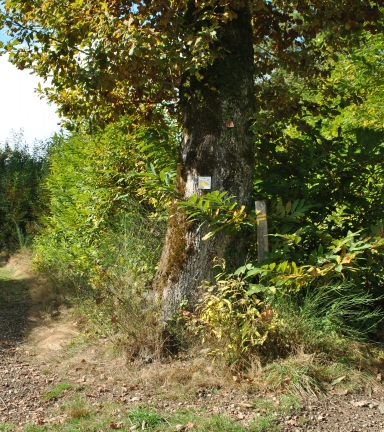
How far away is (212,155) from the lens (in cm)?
607

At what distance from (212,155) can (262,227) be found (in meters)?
1.04

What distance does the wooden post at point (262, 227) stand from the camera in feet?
18.5

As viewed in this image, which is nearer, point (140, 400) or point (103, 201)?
point (140, 400)

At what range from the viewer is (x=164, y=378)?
17.5ft

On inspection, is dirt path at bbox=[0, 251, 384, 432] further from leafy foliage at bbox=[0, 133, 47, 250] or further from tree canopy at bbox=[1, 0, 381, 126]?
leafy foliage at bbox=[0, 133, 47, 250]

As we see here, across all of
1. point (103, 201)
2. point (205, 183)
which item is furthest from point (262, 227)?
point (103, 201)

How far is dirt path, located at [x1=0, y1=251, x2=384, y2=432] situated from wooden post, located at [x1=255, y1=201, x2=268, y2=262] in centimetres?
130

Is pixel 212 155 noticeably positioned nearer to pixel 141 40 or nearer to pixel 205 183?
pixel 205 183

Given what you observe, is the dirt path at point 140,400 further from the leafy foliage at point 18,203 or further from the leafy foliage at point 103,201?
the leafy foliage at point 18,203

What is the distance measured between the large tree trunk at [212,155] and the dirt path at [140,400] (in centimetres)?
89

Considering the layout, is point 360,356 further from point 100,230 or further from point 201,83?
point 100,230

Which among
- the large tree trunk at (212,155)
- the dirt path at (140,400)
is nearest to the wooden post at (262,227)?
the large tree trunk at (212,155)

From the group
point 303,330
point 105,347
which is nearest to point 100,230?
point 105,347

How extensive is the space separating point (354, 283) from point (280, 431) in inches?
77.3
